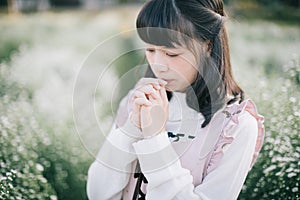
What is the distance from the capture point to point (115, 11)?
4.33 m

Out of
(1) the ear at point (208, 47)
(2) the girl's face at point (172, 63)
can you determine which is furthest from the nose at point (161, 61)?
(1) the ear at point (208, 47)

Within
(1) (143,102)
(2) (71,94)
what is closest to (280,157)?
(1) (143,102)

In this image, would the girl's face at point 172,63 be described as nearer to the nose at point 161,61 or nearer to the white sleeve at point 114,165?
the nose at point 161,61

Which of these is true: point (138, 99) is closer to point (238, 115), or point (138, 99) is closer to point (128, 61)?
point (238, 115)

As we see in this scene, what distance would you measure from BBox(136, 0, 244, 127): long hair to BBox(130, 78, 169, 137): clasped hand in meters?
0.11

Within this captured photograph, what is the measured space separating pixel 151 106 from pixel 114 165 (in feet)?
0.88

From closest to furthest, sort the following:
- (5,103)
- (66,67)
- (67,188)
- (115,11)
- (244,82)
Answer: (67,188) → (5,103) → (244,82) → (66,67) → (115,11)

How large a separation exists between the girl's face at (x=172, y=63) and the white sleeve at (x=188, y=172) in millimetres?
151

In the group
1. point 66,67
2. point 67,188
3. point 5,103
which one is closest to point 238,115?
point 67,188

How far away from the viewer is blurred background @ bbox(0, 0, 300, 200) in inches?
67.3

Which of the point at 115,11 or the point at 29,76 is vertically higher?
the point at 29,76

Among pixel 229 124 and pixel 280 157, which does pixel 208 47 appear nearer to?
pixel 229 124

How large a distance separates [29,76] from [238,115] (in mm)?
1441

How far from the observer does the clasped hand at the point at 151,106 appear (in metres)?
1.28
